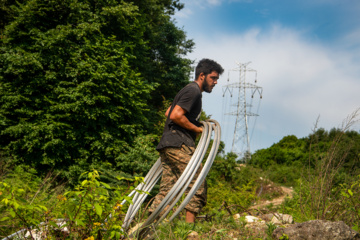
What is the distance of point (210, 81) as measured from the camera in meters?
3.92

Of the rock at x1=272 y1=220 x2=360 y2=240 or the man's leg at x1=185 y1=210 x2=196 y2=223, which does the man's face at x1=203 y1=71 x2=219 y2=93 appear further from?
the rock at x1=272 y1=220 x2=360 y2=240

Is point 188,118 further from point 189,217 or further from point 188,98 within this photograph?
point 189,217

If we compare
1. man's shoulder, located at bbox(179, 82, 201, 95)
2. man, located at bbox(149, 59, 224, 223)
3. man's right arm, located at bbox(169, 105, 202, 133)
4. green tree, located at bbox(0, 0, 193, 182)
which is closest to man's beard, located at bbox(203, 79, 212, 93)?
man, located at bbox(149, 59, 224, 223)

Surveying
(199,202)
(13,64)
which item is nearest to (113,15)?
(13,64)

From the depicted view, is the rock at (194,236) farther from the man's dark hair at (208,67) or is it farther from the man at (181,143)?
the man's dark hair at (208,67)

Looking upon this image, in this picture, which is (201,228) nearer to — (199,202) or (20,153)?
(199,202)

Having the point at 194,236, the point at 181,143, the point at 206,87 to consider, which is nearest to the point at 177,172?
the point at 181,143

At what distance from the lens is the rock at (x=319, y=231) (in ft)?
8.99

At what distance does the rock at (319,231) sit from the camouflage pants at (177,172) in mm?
922

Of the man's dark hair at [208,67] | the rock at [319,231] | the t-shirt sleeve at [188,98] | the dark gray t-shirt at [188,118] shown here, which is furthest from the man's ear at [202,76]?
the rock at [319,231]

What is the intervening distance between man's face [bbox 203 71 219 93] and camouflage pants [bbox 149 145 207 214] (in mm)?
891

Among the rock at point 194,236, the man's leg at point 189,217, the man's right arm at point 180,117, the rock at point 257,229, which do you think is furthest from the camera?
the man's right arm at point 180,117

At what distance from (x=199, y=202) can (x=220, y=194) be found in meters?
4.92

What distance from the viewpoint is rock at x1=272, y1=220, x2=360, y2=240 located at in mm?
2740
